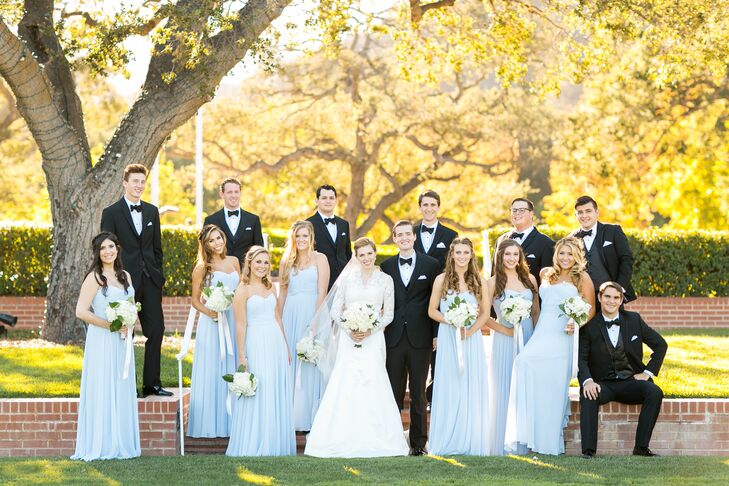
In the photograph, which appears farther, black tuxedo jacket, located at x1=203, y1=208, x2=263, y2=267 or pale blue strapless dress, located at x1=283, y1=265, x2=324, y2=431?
black tuxedo jacket, located at x1=203, y1=208, x2=263, y2=267

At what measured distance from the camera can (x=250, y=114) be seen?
106 feet

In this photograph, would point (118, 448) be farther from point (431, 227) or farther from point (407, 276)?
point (431, 227)

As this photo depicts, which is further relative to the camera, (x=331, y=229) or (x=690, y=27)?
(x=690, y=27)

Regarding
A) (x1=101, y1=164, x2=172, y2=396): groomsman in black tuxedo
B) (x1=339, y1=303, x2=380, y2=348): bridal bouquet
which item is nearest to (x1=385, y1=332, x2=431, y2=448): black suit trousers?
(x1=339, y1=303, x2=380, y2=348): bridal bouquet

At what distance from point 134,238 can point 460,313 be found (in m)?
3.03

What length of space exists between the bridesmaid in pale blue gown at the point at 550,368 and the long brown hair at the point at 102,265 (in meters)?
3.48

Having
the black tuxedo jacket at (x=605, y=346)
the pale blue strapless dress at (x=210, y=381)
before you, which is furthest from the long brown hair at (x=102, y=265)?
the black tuxedo jacket at (x=605, y=346)

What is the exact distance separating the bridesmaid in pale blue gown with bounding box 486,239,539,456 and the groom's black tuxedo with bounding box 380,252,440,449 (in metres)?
0.57

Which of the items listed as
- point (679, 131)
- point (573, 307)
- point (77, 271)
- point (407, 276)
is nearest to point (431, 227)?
point (407, 276)

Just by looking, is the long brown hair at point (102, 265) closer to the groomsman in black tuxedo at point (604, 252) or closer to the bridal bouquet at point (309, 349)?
the bridal bouquet at point (309, 349)

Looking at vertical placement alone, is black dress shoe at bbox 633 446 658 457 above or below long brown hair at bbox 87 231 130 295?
below

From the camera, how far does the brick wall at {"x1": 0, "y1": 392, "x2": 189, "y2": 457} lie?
359 inches

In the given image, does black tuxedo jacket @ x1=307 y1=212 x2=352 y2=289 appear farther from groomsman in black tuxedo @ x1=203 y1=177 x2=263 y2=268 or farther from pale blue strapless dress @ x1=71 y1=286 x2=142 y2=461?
pale blue strapless dress @ x1=71 y1=286 x2=142 y2=461

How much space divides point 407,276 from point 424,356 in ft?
2.36
